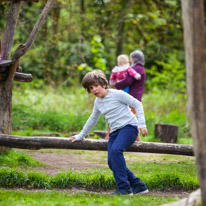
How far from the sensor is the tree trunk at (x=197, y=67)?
9.66 ft

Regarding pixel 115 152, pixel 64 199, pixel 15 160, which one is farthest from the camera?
pixel 15 160

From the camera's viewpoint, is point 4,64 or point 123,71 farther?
point 123,71

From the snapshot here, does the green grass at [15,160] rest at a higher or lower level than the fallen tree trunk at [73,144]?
lower

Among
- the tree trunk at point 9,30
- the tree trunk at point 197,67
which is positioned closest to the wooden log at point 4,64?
the tree trunk at point 9,30

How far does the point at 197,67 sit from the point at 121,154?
80.9 inches

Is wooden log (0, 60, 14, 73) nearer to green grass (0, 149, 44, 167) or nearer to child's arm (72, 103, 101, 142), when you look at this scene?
green grass (0, 149, 44, 167)

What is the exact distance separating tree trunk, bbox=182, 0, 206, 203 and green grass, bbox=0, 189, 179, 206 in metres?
1.27

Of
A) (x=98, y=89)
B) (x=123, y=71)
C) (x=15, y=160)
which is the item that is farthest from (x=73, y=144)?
(x=123, y=71)

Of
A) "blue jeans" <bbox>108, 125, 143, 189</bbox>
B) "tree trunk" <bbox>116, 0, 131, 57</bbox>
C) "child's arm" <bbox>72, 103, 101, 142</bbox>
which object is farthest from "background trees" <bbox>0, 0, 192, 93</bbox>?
"blue jeans" <bbox>108, 125, 143, 189</bbox>

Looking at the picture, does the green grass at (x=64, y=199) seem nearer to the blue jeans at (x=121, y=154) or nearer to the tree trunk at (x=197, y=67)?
the blue jeans at (x=121, y=154)

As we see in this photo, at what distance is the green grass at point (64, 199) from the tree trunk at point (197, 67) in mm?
1267

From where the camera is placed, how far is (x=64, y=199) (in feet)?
14.3

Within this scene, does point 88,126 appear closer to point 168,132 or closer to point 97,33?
point 168,132

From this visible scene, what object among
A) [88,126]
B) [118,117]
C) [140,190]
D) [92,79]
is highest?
[92,79]
